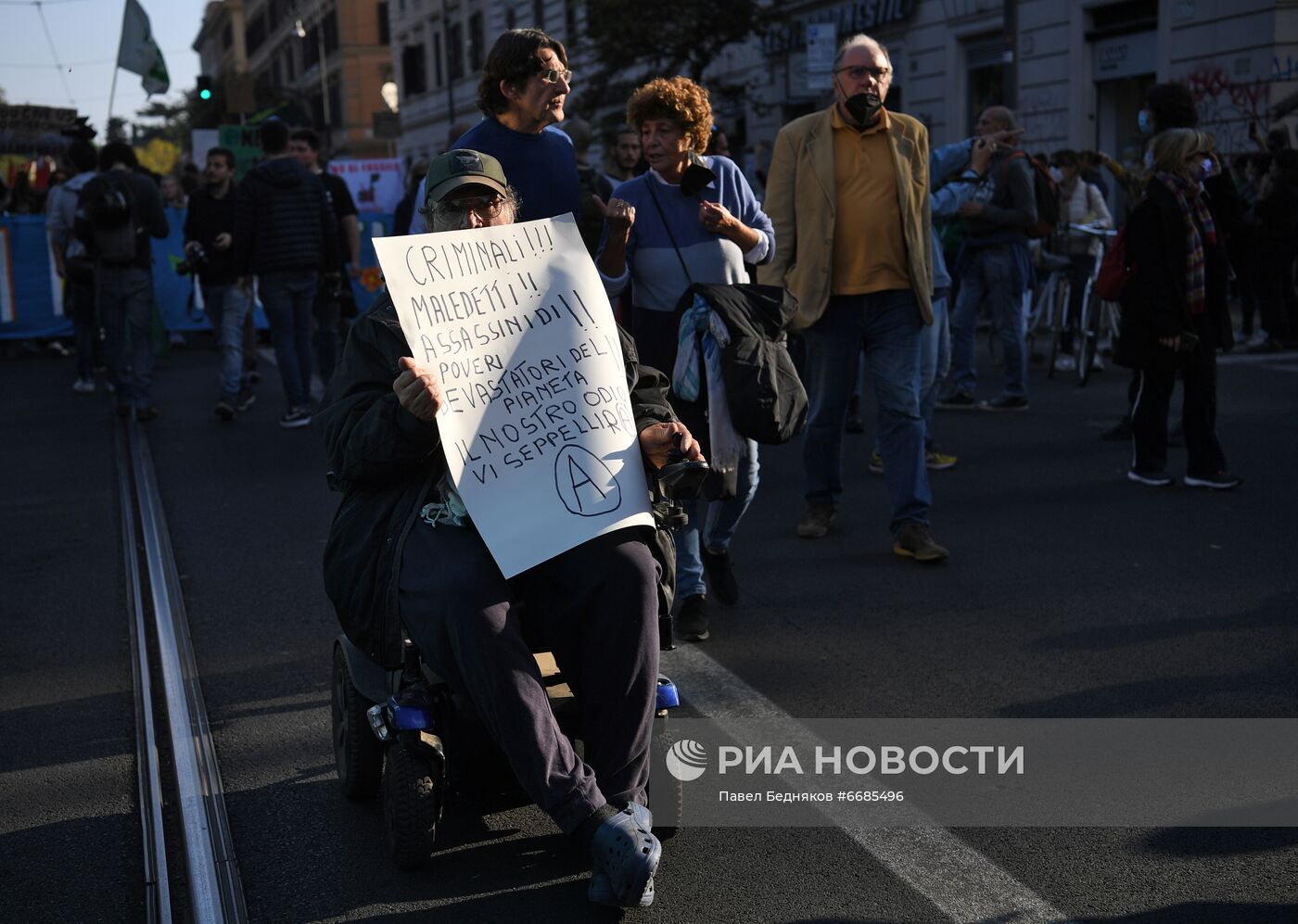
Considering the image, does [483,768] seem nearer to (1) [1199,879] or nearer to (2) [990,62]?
(1) [1199,879]

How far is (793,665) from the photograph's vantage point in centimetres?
464

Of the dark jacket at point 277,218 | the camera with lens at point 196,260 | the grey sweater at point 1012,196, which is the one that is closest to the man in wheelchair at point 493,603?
the grey sweater at point 1012,196

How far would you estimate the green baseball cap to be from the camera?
347 cm

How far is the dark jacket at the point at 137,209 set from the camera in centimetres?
1034

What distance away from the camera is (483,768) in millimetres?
3334

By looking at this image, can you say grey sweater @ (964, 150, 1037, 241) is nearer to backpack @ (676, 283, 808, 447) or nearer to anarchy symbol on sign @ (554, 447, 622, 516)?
backpack @ (676, 283, 808, 447)

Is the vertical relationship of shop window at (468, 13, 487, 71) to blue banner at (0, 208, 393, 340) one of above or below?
above

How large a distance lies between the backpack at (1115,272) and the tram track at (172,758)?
455 centimetres

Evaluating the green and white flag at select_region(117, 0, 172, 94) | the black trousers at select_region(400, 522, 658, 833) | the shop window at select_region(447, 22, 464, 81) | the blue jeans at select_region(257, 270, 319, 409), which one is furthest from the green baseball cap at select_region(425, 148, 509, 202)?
the shop window at select_region(447, 22, 464, 81)

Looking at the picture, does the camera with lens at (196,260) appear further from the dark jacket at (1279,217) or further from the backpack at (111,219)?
the dark jacket at (1279,217)

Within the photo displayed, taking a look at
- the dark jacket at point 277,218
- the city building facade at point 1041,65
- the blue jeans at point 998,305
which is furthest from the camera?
the city building facade at point 1041,65

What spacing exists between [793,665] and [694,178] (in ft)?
5.20

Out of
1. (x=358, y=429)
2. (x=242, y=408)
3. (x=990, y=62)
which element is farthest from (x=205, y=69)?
(x=358, y=429)

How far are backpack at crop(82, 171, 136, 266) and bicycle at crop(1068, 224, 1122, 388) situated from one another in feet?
22.1
